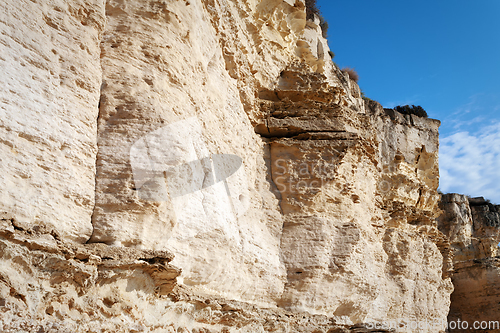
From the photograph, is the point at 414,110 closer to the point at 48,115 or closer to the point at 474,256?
the point at 474,256

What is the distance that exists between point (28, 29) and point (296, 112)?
18.0 feet

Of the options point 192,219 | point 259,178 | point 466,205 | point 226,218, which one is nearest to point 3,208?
point 192,219

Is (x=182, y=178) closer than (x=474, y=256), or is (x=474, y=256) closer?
(x=182, y=178)

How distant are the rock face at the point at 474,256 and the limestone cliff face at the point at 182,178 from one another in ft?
24.1

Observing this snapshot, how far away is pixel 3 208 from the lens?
3.64 metres

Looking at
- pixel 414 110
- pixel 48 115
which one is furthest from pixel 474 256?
pixel 48 115

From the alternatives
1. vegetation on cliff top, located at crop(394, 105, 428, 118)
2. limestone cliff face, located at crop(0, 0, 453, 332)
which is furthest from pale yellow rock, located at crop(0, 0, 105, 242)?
vegetation on cliff top, located at crop(394, 105, 428, 118)

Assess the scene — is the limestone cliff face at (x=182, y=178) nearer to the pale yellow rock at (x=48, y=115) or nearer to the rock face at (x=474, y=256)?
the pale yellow rock at (x=48, y=115)

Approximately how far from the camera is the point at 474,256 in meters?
21.6

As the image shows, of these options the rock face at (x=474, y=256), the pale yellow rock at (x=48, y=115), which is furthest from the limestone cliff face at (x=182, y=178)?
the rock face at (x=474, y=256)

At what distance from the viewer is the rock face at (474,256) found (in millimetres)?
16672

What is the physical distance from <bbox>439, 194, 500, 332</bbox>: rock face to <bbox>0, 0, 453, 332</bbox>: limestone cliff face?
24.1ft

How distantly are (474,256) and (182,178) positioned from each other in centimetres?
1986

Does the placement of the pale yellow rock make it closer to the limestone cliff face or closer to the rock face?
the limestone cliff face
